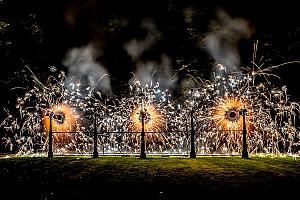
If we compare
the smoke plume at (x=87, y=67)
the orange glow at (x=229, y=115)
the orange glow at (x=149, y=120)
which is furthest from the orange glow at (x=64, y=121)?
the smoke plume at (x=87, y=67)

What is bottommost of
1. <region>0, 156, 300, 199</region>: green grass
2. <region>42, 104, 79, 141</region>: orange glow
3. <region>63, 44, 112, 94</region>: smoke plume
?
<region>0, 156, 300, 199</region>: green grass

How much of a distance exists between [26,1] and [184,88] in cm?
1099

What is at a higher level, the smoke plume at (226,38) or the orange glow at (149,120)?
the smoke plume at (226,38)

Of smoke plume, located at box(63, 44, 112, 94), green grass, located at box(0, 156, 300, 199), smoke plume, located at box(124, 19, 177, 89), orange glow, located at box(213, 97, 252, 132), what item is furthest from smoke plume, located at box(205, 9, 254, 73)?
green grass, located at box(0, 156, 300, 199)

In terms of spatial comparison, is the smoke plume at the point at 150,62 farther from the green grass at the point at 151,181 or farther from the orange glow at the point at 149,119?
the green grass at the point at 151,181

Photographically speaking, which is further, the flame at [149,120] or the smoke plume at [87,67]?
the smoke plume at [87,67]

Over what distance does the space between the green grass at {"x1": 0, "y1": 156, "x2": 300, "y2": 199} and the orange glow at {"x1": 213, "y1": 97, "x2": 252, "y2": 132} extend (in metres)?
6.17

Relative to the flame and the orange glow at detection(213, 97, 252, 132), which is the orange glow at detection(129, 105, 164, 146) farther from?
the orange glow at detection(213, 97, 252, 132)

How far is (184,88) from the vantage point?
28.0 m

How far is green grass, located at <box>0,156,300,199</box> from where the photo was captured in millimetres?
7809

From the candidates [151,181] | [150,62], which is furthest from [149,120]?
[151,181]

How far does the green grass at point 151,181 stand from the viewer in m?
7.81

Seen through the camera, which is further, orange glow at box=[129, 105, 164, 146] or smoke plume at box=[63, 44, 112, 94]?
smoke plume at box=[63, 44, 112, 94]

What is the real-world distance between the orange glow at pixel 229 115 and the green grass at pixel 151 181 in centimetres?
617
